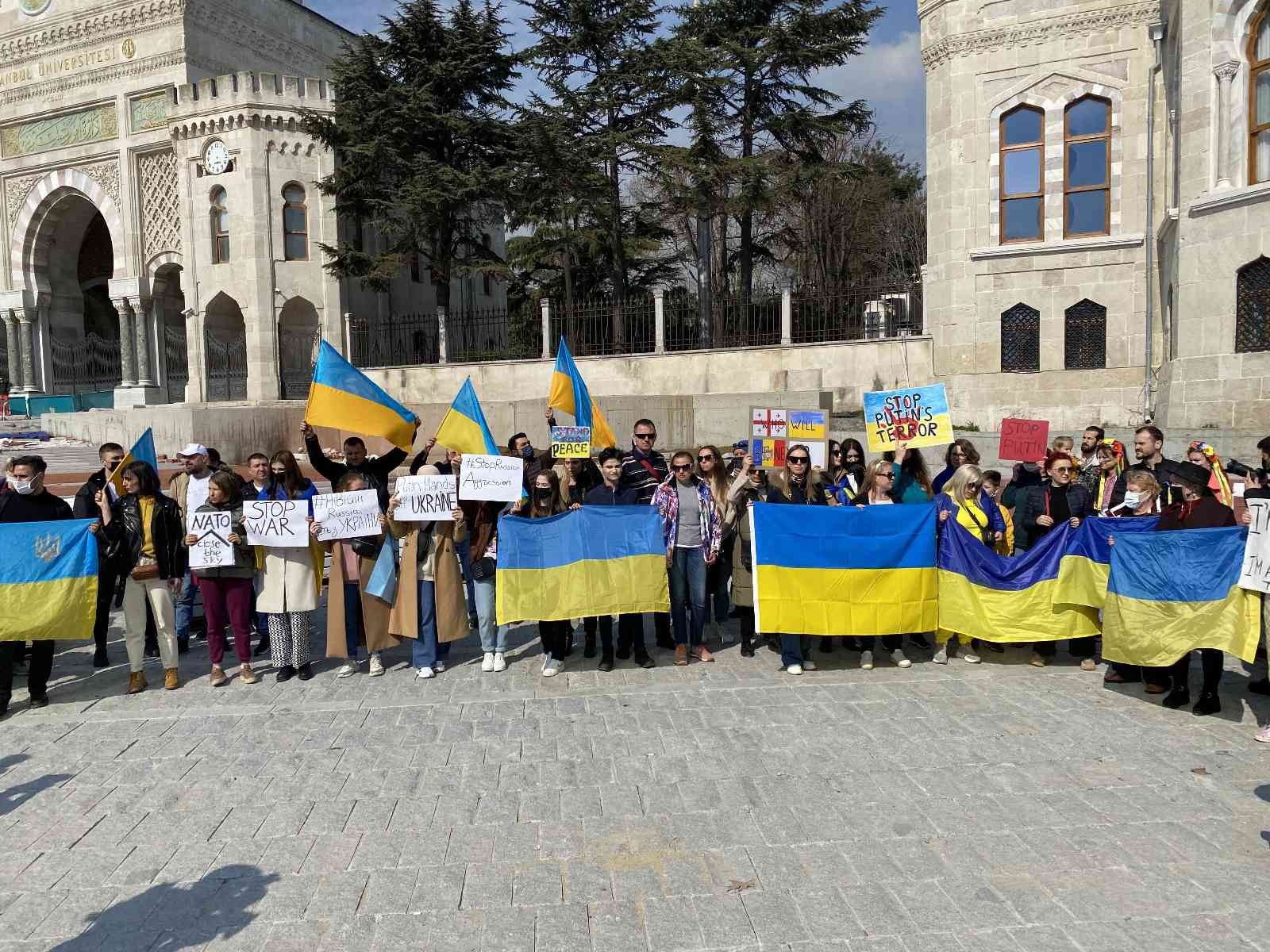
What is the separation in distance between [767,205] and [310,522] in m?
20.3

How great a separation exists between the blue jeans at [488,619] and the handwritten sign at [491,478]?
0.78 m

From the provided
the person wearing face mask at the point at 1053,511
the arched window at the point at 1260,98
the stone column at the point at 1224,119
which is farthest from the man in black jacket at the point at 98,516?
the arched window at the point at 1260,98

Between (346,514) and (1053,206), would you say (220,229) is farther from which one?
(346,514)

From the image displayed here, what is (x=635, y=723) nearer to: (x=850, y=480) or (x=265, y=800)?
(x=265, y=800)

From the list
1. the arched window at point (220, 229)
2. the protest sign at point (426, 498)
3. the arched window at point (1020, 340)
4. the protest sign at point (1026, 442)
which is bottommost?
the protest sign at point (426, 498)

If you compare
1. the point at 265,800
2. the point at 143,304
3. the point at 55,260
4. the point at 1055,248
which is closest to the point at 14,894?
the point at 265,800

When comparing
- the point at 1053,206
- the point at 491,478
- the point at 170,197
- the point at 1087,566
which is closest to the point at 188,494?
the point at 491,478

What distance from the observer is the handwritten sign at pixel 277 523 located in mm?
7719

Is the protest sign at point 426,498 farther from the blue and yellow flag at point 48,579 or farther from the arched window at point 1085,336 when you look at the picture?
the arched window at point 1085,336

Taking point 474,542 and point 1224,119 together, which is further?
point 1224,119

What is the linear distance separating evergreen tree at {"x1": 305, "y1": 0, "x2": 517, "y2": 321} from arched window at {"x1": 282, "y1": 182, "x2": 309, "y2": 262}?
7.41ft

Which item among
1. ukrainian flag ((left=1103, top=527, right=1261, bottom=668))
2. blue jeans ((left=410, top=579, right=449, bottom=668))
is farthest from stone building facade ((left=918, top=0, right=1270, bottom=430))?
blue jeans ((left=410, top=579, right=449, bottom=668))

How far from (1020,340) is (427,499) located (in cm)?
1839

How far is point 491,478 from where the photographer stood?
315 inches
